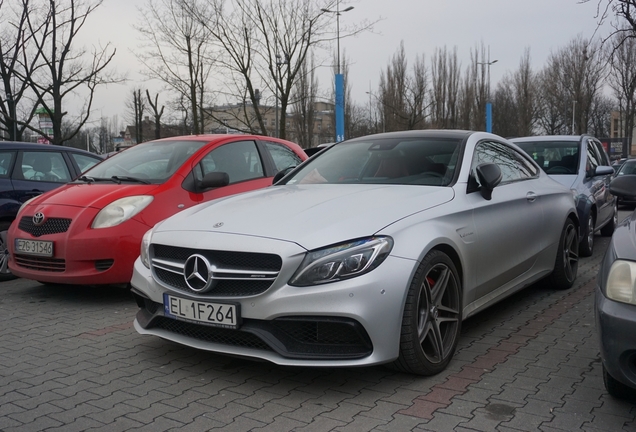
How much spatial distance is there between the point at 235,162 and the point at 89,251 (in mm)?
1956

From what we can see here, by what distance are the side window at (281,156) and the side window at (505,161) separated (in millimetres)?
2792

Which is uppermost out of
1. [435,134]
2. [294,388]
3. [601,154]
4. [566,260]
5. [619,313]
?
[435,134]

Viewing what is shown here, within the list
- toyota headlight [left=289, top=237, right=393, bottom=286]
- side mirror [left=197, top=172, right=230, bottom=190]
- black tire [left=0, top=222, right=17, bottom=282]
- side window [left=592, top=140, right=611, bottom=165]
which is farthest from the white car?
side window [left=592, top=140, right=611, bottom=165]

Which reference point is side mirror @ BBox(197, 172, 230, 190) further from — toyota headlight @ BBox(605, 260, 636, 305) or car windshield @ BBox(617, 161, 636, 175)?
car windshield @ BBox(617, 161, 636, 175)

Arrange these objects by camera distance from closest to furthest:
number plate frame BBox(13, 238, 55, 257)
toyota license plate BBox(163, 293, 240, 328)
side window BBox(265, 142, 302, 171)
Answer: toyota license plate BBox(163, 293, 240, 328), number plate frame BBox(13, 238, 55, 257), side window BBox(265, 142, 302, 171)

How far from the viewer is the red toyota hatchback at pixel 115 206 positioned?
18.5 ft

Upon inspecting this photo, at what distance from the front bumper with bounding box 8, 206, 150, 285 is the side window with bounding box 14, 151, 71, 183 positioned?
2027mm

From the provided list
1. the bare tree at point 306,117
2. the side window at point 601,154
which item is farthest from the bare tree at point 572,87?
the side window at point 601,154

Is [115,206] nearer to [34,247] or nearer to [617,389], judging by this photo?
[34,247]

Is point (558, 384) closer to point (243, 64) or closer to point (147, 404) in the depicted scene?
point (147, 404)

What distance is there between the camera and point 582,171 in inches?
331

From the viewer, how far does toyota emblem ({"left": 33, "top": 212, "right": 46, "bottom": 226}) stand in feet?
19.1

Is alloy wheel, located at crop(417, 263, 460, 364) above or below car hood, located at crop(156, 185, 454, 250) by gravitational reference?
below

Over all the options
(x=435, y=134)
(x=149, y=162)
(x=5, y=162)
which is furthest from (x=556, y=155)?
(x=5, y=162)
